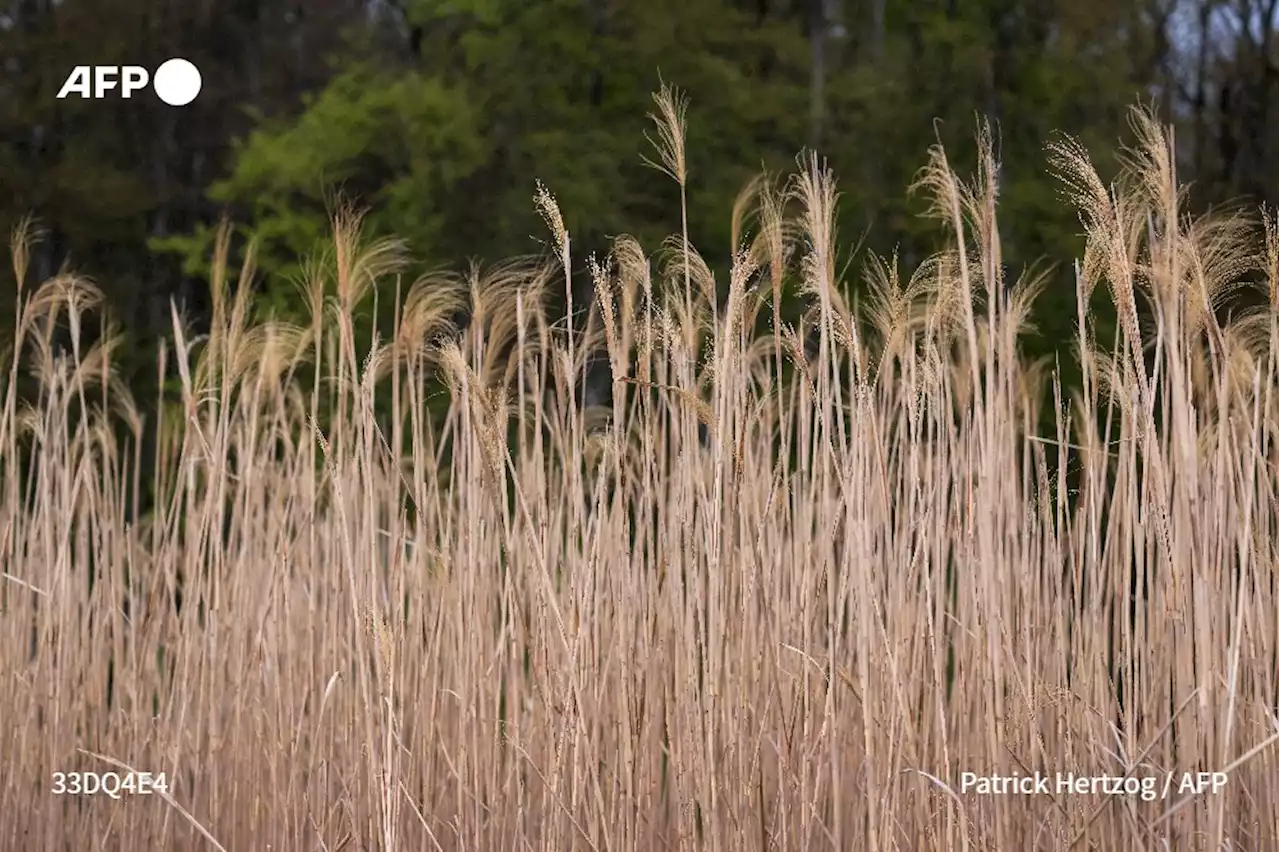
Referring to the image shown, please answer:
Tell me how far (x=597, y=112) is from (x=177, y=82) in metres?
2.69

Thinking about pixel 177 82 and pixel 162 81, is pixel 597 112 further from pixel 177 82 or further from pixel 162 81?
pixel 162 81

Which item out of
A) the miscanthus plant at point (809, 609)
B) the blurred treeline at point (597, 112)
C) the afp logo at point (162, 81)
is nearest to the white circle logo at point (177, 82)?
the afp logo at point (162, 81)

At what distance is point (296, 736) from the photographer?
2.39 meters

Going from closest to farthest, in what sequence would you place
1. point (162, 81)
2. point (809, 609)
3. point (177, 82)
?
point (809, 609)
point (177, 82)
point (162, 81)

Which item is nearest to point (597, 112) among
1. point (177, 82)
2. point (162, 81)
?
point (177, 82)

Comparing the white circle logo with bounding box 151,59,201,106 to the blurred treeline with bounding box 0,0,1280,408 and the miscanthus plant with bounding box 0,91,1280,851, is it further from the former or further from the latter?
the miscanthus plant with bounding box 0,91,1280,851

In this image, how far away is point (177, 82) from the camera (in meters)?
9.15

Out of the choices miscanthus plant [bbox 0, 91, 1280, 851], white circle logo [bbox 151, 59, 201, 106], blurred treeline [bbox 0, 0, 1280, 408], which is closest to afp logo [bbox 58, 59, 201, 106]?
white circle logo [bbox 151, 59, 201, 106]

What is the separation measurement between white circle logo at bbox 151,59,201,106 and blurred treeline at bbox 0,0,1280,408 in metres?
0.13

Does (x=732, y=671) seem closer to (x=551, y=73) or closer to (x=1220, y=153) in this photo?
(x=1220, y=153)

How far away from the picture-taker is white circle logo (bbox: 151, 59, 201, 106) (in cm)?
862

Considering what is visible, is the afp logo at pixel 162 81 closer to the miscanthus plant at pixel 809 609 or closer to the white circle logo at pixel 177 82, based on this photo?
the white circle logo at pixel 177 82

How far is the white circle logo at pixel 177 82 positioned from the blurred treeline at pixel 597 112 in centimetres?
13

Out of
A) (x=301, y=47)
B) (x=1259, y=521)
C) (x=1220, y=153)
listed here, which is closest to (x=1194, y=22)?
(x=1220, y=153)
